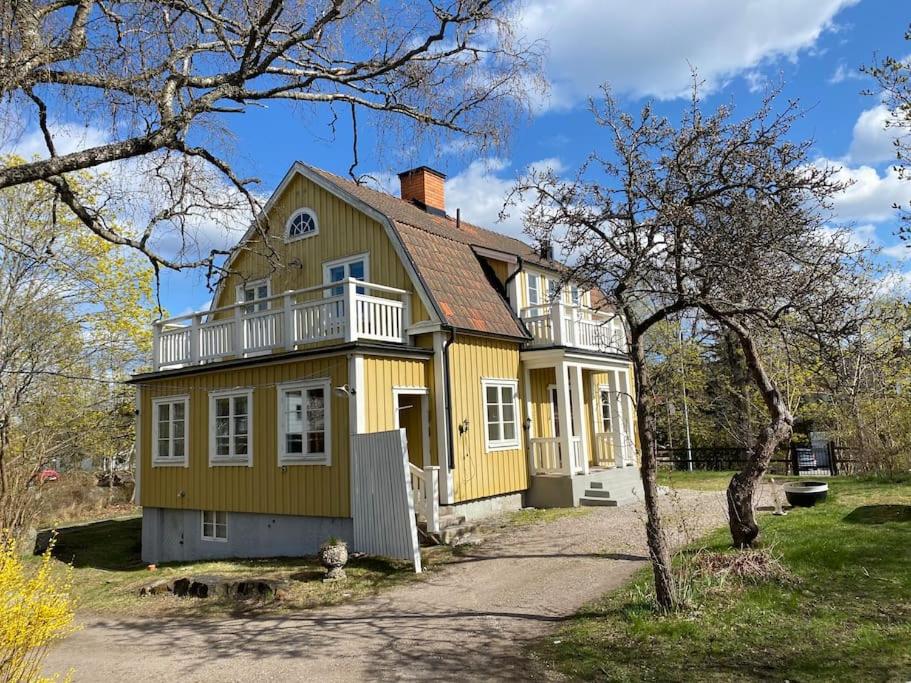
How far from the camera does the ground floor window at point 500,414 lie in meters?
15.0

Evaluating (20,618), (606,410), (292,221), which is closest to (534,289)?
(606,410)

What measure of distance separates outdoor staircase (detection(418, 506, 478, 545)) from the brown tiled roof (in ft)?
13.3

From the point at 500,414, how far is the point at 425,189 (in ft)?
25.7

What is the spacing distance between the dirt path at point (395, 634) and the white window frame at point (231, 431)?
4.92m

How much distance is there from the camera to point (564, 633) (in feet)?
21.5

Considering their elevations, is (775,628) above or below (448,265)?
below

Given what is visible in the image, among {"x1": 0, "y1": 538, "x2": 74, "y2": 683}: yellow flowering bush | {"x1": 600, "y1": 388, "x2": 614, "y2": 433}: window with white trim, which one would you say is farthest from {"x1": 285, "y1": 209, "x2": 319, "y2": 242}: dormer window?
{"x1": 0, "y1": 538, "x2": 74, "y2": 683}: yellow flowering bush

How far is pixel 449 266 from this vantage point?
15.6 m

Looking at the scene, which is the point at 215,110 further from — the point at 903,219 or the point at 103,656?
the point at 903,219

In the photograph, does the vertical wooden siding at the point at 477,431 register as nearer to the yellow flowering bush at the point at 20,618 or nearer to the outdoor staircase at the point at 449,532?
the outdoor staircase at the point at 449,532

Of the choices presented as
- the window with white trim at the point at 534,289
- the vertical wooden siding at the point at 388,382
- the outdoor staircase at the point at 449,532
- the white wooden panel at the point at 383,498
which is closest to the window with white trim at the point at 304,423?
the vertical wooden siding at the point at 388,382

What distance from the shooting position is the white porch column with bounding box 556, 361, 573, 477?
1551 centimetres

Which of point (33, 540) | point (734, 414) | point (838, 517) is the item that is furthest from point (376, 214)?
point (734, 414)

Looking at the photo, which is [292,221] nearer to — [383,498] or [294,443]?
[294,443]
